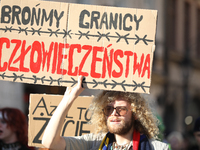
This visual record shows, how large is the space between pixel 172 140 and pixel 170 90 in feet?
25.1

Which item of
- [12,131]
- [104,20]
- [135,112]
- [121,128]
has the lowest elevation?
[12,131]

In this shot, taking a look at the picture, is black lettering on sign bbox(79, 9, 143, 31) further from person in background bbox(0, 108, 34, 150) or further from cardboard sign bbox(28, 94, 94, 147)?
person in background bbox(0, 108, 34, 150)

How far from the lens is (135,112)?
2812 millimetres

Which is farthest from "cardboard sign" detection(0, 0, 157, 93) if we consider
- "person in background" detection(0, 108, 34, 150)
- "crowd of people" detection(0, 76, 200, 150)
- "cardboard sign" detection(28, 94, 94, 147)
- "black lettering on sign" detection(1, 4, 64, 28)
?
"person in background" detection(0, 108, 34, 150)

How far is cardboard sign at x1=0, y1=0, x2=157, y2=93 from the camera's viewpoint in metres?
2.62

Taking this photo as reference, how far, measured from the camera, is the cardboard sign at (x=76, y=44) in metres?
2.62

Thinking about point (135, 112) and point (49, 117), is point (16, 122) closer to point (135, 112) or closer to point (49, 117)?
point (49, 117)

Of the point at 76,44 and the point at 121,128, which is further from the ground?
the point at 76,44

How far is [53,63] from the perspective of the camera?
2654mm

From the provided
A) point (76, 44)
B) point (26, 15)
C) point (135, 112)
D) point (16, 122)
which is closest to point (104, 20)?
point (76, 44)

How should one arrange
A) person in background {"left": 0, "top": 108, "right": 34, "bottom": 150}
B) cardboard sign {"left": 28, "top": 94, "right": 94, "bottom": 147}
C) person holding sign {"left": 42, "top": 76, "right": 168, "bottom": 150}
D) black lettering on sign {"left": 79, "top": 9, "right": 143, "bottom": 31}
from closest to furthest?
person holding sign {"left": 42, "top": 76, "right": 168, "bottom": 150}, black lettering on sign {"left": 79, "top": 9, "right": 143, "bottom": 31}, cardboard sign {"left": 28, "top": 94, "right": 94, "bottom": 147}, person in background {"left": 0, "top": 108, "right": 34, "bottom": 150}

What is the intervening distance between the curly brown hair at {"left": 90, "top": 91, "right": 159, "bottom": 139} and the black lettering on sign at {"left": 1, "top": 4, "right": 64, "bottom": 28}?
0.78m

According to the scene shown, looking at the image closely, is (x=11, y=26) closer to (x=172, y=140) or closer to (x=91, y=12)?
(x=91, y=12)

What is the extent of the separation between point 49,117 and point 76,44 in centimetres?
86
